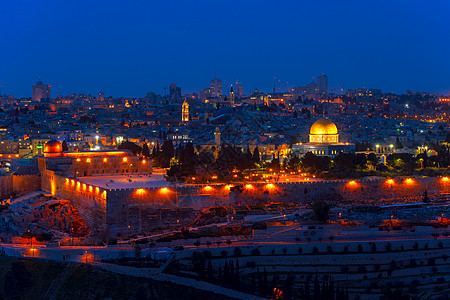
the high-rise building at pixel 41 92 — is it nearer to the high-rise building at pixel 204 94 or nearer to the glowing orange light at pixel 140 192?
the high-rise building at pixel 204 94

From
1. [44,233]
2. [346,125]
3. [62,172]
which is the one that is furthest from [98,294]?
[346,125]

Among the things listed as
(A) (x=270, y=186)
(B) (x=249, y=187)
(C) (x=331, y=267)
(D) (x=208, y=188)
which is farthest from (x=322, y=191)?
(C) (x=331, y=267)

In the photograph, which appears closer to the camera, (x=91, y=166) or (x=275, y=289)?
(x=275, y=289)

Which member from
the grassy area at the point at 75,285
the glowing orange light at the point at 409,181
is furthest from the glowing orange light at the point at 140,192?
the glowing orange light at the point at 409,181

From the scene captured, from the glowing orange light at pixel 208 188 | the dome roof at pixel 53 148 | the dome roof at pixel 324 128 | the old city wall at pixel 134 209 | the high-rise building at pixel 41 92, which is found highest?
the high-rise building at pixel 41 92

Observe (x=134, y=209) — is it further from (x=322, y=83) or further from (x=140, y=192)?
(x=322, y=83)

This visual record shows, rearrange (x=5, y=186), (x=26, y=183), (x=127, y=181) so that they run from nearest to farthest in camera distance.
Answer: (x=127, y=181) < (x=5, y=186) < (x=26, y=183)

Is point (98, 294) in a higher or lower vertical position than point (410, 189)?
lower

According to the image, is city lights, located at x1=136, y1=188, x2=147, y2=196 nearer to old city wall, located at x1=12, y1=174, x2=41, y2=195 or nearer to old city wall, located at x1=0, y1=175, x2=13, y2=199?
old city wall, located at x1=0, y1=175, x2=13, y2=199

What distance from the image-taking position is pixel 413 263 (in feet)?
97.8

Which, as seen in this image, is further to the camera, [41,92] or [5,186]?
[41,92]

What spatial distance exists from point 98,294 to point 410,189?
66.0 ft

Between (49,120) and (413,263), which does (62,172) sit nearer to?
(413,263)

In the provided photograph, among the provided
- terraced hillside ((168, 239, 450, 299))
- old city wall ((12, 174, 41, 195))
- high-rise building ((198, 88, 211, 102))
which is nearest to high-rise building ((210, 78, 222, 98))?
high-rise building ((198, 88, 211, 102))
